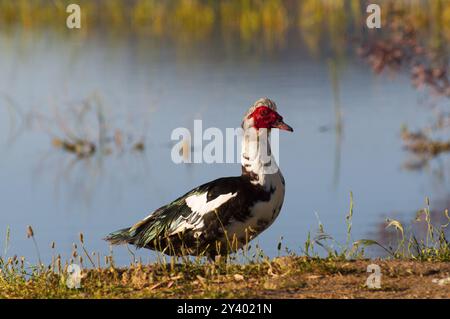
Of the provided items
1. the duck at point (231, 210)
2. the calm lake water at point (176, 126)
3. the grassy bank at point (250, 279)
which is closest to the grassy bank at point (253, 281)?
the grassy bank at point (250, 279)

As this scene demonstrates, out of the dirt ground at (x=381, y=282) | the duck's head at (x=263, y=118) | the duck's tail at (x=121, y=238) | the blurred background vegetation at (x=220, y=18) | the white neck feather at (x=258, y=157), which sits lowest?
the dirt ground at (x=381, y=282)

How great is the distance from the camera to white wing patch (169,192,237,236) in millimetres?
6738

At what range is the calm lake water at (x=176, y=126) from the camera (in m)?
10.2

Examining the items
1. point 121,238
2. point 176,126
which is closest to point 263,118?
point 121,238

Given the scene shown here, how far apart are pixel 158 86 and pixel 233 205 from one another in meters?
Result: 9.39

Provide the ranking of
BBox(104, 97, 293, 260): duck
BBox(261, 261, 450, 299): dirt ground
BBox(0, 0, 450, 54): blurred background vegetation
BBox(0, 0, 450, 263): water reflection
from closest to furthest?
BBox(261, 261, 450, 299): dirt ground < BBox(104, 97, 293, 260): duck < BBox(0, 0, 450, 263): water reflection < BBox(0, 0, 450, 54): blurred background vegetation

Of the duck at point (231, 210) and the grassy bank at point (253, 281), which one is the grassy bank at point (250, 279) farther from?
the duck at point (231, 210)

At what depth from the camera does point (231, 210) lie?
6.71m

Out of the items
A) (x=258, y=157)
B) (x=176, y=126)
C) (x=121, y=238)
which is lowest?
(x=121, y=238)

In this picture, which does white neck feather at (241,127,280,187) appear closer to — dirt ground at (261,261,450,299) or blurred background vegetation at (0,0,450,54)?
dirt ground at (261,261,450,299)

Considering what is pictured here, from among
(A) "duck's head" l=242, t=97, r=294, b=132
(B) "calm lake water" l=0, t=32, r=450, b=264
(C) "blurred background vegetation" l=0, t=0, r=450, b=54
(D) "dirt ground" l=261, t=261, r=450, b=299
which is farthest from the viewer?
(C) "blurred background vegetation" l=0, t=0, r=450, b=54

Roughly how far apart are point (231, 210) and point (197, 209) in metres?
0.21

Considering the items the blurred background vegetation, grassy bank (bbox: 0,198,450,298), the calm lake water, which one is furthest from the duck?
the blurred background vegetation

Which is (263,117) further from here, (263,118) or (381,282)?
(381,282)
